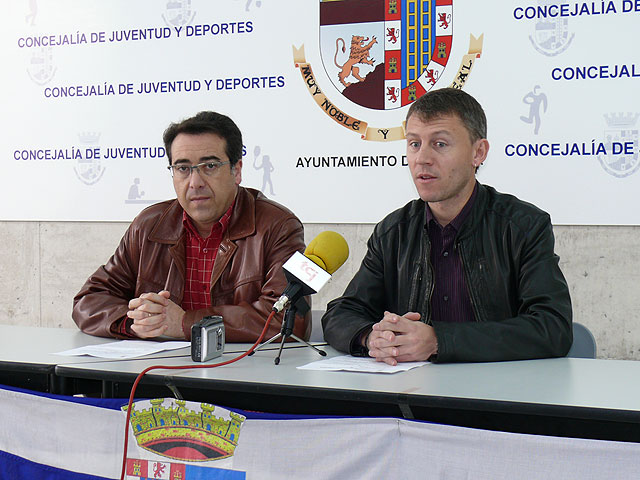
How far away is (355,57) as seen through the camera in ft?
12.3

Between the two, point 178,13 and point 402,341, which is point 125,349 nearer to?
point 402,341

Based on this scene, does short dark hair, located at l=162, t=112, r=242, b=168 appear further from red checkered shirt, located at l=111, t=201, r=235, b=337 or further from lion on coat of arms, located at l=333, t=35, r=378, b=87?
lion on coat of arms, located at l=333, t=35, r=378, b=87

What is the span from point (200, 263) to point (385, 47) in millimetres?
1625

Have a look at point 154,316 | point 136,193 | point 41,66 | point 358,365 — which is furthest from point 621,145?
point 41,66

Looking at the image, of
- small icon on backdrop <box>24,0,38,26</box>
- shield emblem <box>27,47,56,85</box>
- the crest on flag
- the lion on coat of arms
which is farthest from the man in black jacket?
small icon on backdrop <box>24,0,38,26</box>

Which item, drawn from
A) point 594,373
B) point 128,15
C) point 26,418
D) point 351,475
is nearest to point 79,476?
point 26,418

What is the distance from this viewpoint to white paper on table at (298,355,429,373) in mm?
1775

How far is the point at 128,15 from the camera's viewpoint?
14.0 ft

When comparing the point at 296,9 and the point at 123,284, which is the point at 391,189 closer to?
the point at 296,9

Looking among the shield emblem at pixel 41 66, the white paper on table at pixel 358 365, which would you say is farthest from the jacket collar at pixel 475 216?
the shield emblem at pixel 41 66

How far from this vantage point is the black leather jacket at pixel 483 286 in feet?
6.31

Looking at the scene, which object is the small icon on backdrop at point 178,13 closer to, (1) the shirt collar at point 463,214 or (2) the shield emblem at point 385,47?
(2) the shield emblem at point 385,47

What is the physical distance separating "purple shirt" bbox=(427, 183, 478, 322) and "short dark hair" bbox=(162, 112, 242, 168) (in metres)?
0.85

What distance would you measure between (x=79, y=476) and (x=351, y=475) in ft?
2.41
